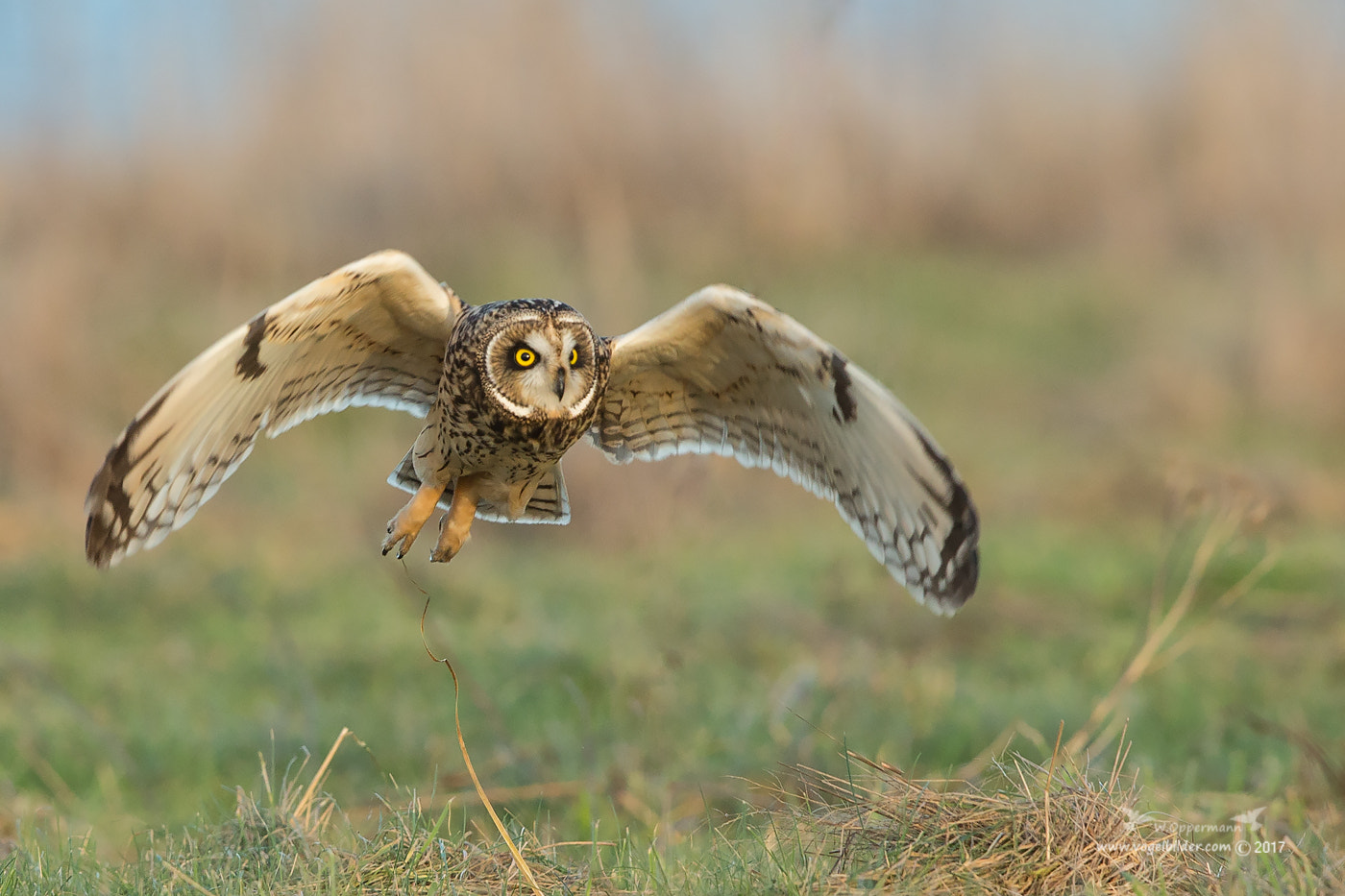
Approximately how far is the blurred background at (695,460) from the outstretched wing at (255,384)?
62 centimetres

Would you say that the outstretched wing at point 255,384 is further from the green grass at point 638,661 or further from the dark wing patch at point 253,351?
the green grass at point 638,661

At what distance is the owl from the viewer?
9.62ft

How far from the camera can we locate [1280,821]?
3605mm

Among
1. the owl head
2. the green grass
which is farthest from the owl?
the green grass

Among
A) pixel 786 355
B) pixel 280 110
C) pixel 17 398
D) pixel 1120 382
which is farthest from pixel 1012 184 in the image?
pixel 786 355

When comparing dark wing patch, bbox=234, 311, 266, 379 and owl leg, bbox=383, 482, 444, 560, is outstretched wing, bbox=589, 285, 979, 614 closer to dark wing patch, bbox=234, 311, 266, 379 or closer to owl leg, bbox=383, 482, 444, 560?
owl leg, bbox=383, 482, 444, 560

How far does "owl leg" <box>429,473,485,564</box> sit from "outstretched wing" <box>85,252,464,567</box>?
15.7 inches

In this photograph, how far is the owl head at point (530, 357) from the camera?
292cm

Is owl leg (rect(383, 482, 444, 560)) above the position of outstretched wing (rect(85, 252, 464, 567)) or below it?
below

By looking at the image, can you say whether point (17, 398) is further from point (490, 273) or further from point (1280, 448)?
point (1280, 448)

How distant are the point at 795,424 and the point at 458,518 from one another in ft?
3.01

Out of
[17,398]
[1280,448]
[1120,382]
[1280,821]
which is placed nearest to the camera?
[1280,821]

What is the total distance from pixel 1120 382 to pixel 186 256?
29.5ft

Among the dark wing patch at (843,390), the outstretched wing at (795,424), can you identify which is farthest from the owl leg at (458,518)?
the dark wing patch at (843,390)
